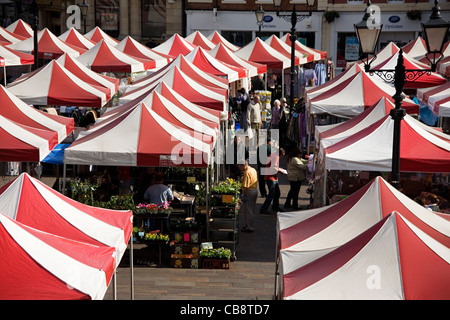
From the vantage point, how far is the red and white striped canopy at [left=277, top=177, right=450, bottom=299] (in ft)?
25.7

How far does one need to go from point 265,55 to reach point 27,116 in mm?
13374

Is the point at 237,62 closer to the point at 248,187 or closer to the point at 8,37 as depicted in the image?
the point at 8,37

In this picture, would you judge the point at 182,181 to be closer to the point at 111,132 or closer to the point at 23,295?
A: the point at 111,132

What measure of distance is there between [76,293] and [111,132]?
6630 millimetres

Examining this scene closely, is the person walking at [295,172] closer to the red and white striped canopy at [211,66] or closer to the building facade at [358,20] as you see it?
the red and white striped canopy at [211,66]

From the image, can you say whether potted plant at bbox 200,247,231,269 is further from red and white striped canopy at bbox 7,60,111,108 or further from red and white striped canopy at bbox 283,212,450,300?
red and white striped canopy at bbox 7,60,111,108

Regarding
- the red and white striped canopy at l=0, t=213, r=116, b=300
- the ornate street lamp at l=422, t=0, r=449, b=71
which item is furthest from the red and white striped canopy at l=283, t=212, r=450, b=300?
the ornate street lamp at l=422, t=0, r=449, b=71

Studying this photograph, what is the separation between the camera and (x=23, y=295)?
650cm

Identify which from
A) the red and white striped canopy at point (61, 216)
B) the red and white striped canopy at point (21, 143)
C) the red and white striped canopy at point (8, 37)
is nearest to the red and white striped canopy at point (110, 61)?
the red and white striped canopy at point (8, 37)

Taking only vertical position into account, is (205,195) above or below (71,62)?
below

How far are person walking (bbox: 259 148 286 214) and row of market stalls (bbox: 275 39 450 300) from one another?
0.81 meters

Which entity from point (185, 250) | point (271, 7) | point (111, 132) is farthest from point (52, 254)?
point (271, 7)

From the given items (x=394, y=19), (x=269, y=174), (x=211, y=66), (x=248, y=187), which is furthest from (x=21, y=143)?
(x=394, y=19)

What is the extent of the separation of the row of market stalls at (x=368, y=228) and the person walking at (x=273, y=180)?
812 mm
